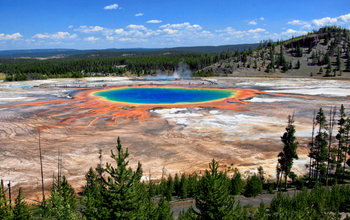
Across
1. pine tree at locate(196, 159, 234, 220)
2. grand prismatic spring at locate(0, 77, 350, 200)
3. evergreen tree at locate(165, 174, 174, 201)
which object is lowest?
evergreen tree at locate(165, 174, 174, 201)

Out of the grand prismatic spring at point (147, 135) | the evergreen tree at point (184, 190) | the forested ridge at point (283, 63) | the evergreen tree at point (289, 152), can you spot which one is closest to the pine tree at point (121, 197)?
the evergreen tree at point (184, 190)

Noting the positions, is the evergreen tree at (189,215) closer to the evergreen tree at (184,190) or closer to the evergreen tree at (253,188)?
the evergreen tree at (184,190)

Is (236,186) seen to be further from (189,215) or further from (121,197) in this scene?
(121,197)

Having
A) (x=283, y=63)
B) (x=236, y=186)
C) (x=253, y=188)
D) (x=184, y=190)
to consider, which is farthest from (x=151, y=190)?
(x=283, y=63)

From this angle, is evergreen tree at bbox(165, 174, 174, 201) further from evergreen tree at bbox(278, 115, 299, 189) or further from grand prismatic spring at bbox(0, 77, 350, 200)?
evergreen tree at bbox(278, 115, 299, 189)

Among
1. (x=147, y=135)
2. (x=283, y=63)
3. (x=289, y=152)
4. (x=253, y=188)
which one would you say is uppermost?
(x=283, y=63)

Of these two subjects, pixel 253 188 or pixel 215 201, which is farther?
pixel 253 188

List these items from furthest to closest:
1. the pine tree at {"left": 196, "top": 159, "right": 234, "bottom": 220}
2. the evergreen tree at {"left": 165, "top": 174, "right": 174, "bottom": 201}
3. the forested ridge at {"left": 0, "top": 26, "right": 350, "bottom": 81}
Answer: the forested ridge at {"left": 0, "top": 26, "right": 350, "bottom": 81}, the evergreen tree at {"left": 165, "top": 174, "right": 174, "bottom": 201}, the pine tree at {"left": 196, "top": 159, "right": 234, "bottom": 220}

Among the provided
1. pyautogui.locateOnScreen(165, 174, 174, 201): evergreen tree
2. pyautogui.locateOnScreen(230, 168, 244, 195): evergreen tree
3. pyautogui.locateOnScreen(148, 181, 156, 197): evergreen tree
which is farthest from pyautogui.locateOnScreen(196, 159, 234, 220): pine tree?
pyautogui.locateOnScreen(230, 168, 244, 195): evergreen tree

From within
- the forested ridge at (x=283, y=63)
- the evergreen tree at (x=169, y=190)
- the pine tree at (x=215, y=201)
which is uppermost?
the forested ridge at (x=283, y=63)
